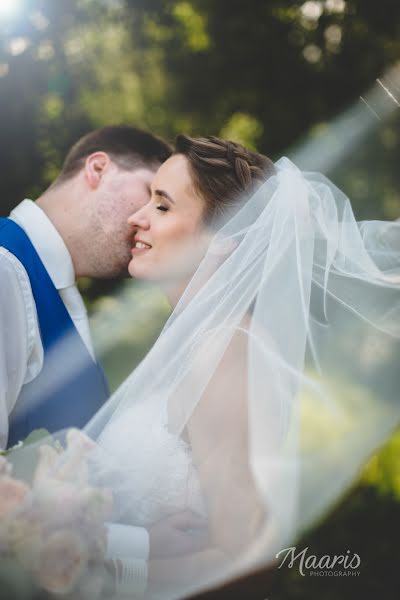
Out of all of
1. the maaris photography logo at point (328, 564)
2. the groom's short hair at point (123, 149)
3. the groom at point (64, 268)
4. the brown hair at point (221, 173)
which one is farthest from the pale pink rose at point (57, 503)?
the groom's short hair at point (123, 149)

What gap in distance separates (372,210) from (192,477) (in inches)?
192

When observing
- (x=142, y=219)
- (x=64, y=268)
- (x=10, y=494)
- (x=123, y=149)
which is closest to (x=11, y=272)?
(x=64, y=268)

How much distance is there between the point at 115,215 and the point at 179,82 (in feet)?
15.8

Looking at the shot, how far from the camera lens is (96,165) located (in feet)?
9.54

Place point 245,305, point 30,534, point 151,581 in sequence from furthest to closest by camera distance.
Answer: point 245,305 → point 151,581 → point 30,534

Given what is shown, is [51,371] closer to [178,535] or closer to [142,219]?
[142,219]

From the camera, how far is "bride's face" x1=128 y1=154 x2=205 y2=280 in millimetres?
2346

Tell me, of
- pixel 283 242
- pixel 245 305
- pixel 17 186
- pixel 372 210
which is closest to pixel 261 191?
pixel 283 242

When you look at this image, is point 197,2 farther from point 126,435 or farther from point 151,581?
point 151,581

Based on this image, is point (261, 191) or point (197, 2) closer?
point (261, 191)

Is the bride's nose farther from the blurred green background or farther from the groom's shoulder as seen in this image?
the blurred green background

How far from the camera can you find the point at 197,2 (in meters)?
6.24

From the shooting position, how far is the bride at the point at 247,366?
5.51 feet

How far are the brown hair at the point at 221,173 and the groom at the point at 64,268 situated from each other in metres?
0.56
